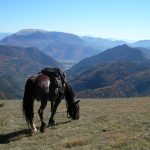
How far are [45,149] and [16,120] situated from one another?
25.8 feet

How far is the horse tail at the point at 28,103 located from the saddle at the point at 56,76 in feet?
3.66

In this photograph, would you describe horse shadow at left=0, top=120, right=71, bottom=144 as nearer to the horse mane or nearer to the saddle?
the saddle

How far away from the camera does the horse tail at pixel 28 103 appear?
1541 cm

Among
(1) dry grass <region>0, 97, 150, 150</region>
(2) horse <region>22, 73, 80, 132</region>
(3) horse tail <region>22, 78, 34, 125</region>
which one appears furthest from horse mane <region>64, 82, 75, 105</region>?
(3) horse tail <region>22, 78, 34, 125</region>

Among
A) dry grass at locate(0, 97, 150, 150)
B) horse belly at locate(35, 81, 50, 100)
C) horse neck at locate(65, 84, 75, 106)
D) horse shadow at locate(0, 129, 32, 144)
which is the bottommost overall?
horse shadow at locate(0, 129, 32, 144)

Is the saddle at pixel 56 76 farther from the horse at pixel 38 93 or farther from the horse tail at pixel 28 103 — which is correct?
the horse tail at pixel 28 103

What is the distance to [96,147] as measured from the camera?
1241cm

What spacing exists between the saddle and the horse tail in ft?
3.66

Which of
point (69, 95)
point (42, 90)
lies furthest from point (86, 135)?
point (69, 95)

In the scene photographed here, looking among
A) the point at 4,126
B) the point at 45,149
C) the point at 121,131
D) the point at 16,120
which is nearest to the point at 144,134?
the point at 121,131

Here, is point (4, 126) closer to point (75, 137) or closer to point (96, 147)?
point (75, 137)

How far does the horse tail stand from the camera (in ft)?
50.5

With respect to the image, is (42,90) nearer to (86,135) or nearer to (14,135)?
(14,135)

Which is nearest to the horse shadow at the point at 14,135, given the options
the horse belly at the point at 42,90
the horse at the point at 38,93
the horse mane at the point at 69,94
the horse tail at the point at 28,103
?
the horse at the point at 38,93
